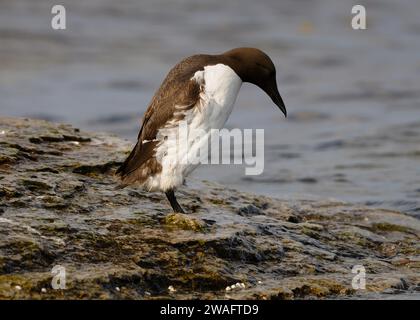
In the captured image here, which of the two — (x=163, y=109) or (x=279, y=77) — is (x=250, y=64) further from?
(x=279, y=77)

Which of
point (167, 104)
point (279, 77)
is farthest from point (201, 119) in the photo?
point (279, 77)

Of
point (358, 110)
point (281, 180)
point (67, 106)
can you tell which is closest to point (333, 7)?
point (358, 110)

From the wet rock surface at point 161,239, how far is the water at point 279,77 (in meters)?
2.04

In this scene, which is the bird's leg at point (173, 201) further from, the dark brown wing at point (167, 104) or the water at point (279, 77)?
the water at point (279, 77)

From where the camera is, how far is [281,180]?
1229 cm

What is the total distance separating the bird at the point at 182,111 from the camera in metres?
7.49

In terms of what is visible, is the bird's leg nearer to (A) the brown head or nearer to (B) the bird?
(B) the bird

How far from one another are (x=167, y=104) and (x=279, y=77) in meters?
12.5

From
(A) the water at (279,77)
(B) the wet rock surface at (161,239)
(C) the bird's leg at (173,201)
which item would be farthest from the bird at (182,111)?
(A) the water at (279,77)

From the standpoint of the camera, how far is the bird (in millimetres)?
7492


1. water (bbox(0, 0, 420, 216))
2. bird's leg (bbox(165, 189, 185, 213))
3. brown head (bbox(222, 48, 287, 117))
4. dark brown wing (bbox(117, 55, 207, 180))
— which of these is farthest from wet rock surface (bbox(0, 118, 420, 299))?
water (bbox(0, 0, 420, 216))

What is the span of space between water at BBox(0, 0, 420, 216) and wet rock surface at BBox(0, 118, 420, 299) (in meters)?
2.04

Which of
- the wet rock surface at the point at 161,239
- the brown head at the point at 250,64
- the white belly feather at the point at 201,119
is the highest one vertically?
the brown head at the point at 250,64
